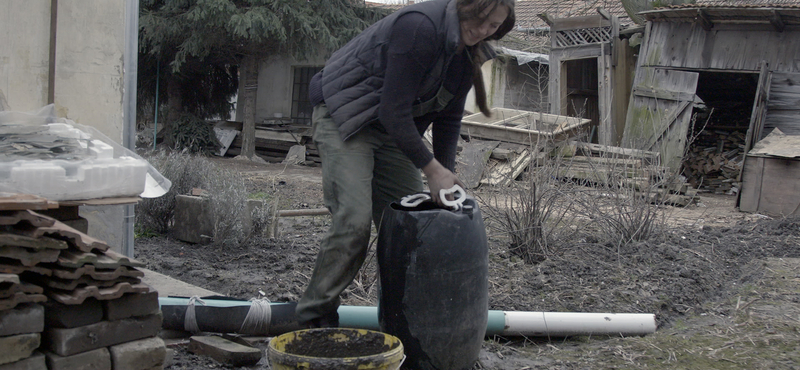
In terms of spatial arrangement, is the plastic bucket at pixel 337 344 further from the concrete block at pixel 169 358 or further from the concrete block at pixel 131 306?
the concrete block at pixel 169 358

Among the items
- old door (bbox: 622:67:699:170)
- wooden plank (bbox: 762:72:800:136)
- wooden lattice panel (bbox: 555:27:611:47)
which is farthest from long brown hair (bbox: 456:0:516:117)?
wooden lattice panel (bbox: 555:27:611:47)

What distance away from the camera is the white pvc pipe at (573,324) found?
304cm

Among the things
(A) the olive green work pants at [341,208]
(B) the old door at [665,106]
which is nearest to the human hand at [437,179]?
(A) the olive green work pants at [341,208]

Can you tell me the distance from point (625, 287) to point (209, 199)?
309 cm

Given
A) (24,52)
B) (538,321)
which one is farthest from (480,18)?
(24,52)

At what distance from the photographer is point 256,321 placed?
284 cm

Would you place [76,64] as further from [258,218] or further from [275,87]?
[275,87]

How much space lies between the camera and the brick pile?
1.88 meters

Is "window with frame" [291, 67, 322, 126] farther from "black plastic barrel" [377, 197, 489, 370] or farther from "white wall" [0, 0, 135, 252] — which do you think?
"black plastic barrel" [377, 197, 489, 370]

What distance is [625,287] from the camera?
3.92 m

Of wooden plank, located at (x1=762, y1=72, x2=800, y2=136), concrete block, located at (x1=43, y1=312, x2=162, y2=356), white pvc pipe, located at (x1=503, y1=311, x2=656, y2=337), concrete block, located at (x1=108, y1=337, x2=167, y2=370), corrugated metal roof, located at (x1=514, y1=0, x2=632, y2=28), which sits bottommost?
white pvc pipe, located at (x1=503, y1=311, x2=656, y2=337)

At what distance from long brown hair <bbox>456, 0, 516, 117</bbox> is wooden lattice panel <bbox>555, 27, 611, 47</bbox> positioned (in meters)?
9.87

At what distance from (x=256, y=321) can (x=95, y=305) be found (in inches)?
34.3

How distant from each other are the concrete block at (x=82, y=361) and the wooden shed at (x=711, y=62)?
28.0ft
